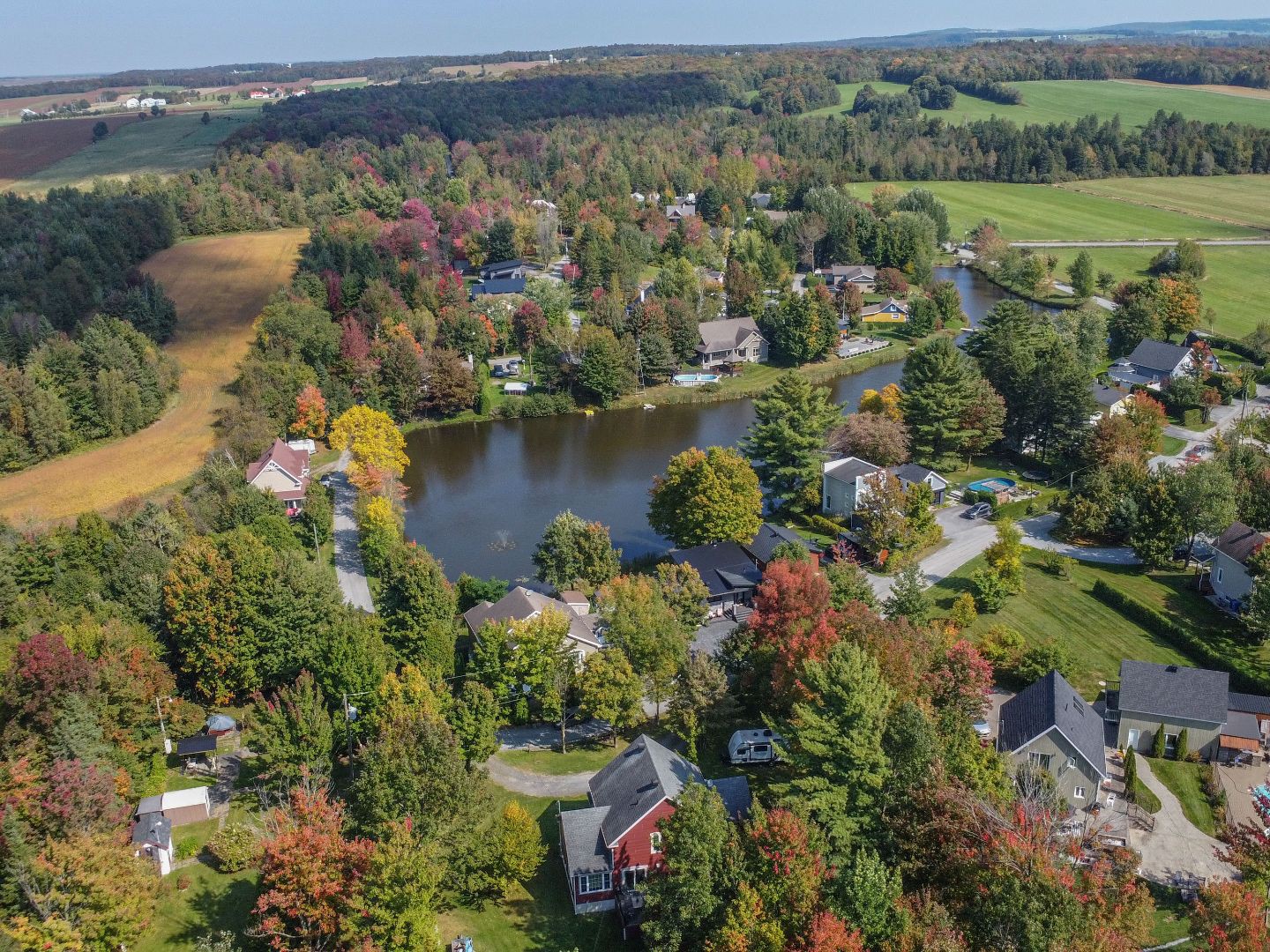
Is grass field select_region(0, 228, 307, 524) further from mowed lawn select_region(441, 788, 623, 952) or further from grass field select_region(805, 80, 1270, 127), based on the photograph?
grass field select_region(805, 80, 1270, 127)

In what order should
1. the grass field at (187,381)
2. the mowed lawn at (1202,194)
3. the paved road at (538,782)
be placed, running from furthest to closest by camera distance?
the mowed lawn at (1202,194)
the grass field at (187,381)
the paved road at (538,782)

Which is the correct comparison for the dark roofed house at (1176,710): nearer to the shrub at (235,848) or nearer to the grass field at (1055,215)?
the shrub at (235,848)

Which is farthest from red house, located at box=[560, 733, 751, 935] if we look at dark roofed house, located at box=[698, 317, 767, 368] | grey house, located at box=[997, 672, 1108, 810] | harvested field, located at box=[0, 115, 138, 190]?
harvested field, located at box=[0, 115, 138, 190]

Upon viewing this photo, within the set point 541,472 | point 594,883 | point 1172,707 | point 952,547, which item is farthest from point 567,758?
point 541,472

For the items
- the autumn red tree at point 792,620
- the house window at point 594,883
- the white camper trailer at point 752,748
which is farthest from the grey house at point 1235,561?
the house window at point 594,883

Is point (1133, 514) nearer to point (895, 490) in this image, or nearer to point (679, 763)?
point (895, 490)

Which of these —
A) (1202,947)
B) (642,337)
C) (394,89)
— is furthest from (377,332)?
(394,89)
